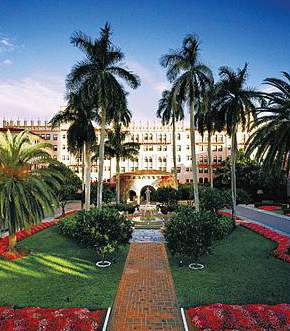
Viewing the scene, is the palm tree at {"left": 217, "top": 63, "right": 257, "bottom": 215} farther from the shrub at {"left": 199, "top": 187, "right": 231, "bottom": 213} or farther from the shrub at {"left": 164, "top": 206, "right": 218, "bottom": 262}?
the shrub at {"left": 164, "top": 206, "right": 218, "bottom": 262}

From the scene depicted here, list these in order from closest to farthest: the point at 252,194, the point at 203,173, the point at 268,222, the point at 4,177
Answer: the point at 4,177 < the point at 268,222 < the point at 252,194 < the point at 203,173

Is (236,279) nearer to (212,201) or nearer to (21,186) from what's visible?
(21,186)

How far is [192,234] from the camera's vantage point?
55.8 ft

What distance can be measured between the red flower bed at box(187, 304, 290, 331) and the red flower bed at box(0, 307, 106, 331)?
11.1ft

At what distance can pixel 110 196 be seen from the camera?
45.5 m

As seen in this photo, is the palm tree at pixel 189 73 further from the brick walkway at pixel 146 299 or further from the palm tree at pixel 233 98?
the brick walkway at pixel 146 299

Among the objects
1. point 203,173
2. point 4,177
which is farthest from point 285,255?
point 203,173

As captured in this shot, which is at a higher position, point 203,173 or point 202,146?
point 202,146

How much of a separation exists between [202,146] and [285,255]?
68978 mm

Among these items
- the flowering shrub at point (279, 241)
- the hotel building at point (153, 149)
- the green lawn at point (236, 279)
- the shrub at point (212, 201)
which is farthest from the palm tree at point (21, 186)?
the hotel building at point (153, 149)

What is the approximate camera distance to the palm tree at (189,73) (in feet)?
89.2

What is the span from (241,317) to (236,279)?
5.14 m

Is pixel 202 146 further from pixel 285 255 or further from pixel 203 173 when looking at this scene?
pixel 285 255

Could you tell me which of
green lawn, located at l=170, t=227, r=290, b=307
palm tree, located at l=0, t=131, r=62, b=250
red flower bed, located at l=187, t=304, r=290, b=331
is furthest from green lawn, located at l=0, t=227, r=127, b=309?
red flower bed, located at l=187, t=304, r=290, b=331
